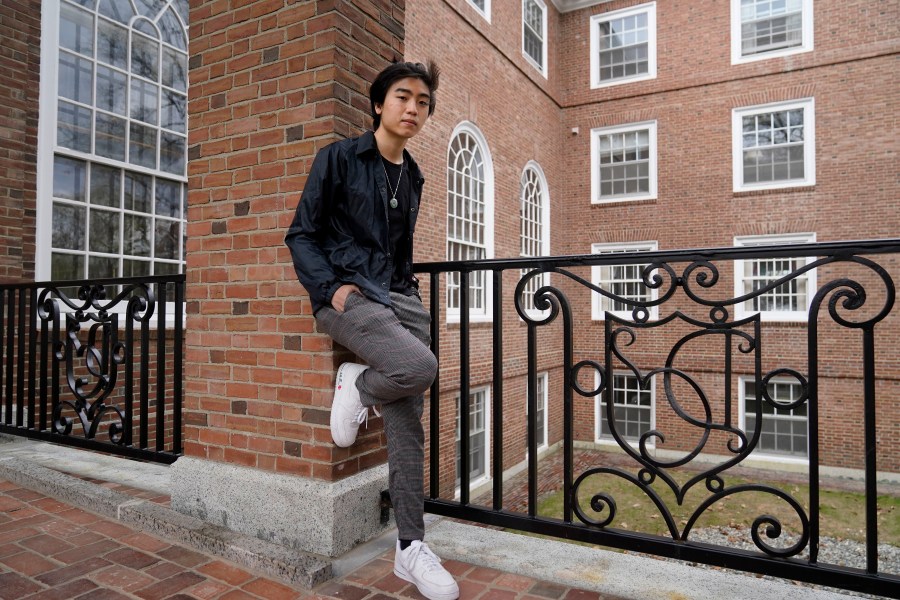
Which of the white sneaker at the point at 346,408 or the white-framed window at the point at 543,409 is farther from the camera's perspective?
the white-framed window at the point at 543,409

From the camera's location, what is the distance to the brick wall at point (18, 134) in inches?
189

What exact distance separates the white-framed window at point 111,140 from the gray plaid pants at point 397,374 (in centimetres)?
459

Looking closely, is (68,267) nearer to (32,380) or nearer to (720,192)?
(32,380)

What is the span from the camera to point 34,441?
3.99 m

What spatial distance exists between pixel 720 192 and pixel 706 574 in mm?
12995

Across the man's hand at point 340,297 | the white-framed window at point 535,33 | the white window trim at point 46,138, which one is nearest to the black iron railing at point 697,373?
the man's hand at point 340,297

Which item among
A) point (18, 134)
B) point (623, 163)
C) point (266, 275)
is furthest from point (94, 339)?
point (623, 163)

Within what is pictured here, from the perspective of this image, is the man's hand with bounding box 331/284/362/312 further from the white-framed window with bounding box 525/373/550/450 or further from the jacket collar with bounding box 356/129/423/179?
the white-framed window with bounding box 525/373/550/450

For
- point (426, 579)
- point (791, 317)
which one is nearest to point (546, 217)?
point (791, 317)

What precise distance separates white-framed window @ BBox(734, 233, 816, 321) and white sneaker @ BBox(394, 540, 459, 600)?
12399 mm

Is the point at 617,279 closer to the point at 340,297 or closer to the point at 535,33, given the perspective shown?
the point at 535,33

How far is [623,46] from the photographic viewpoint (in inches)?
563

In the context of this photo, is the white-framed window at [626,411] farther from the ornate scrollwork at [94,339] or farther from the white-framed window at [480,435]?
the ornate scrollwork at [94,339]

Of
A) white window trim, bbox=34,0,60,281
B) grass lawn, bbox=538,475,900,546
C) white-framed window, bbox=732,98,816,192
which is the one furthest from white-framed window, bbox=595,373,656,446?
white window trim, bbox=34,0,60,281
